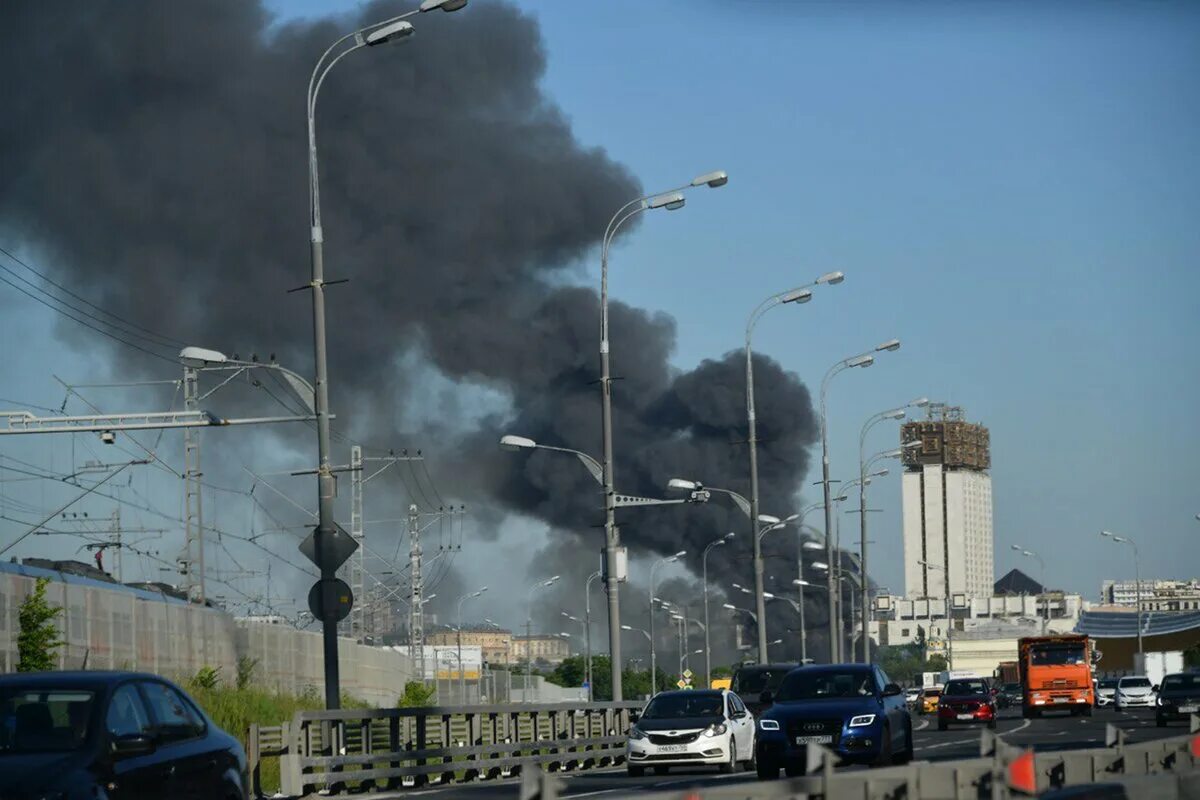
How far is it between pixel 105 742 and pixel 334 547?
12879 mm

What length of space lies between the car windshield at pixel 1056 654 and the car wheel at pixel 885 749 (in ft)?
117

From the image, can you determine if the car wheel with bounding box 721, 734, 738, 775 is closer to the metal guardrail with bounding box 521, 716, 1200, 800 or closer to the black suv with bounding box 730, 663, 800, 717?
the black suv with bounding box 730, 663, 800, 717

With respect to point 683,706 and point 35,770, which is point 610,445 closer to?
point 683,706

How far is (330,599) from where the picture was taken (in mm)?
23172

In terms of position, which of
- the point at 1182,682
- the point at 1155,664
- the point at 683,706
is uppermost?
the point at 683,706

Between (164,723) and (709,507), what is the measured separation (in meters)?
90.1

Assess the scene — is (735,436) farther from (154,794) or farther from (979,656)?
(979,656)

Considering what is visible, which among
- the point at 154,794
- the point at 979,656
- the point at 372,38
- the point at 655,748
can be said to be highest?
the point at 372,38

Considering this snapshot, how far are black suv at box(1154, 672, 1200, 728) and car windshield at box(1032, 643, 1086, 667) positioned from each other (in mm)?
12472

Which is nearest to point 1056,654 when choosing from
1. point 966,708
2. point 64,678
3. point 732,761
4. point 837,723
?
point 966,708

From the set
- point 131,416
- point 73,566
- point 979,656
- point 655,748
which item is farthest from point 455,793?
point 979,656

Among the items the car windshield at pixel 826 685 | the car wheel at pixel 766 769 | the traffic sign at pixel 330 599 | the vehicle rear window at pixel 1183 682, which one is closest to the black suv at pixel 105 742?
the traffic sign at pixel 330 599

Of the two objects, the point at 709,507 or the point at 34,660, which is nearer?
the point at 34,660

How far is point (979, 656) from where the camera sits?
19600 centimetres
